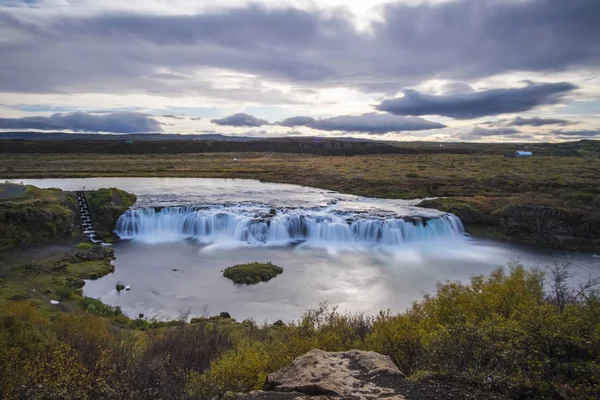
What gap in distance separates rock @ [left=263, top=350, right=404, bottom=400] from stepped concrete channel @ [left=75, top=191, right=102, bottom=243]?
3269 centimetres

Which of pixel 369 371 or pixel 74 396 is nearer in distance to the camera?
pixel 74 396

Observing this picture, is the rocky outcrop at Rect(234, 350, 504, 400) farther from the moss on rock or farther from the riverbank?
the riverbank

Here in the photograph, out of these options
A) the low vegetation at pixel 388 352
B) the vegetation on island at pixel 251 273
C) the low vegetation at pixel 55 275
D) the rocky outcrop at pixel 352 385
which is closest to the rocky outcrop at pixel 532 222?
the vegetation on island at pixel 251 273

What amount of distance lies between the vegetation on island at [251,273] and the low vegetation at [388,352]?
1273 centimetres

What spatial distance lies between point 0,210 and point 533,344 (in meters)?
37.5

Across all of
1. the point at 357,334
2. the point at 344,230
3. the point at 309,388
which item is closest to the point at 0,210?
the point at 344,230

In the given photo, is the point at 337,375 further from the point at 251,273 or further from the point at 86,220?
the point at 86,220

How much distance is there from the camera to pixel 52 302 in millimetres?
20203

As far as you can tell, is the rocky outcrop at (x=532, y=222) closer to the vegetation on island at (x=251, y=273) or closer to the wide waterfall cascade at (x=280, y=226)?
the wide waterfall cascade at (x=280, y=226)

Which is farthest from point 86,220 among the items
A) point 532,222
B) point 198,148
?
point 198,148

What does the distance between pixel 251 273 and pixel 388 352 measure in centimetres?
1709

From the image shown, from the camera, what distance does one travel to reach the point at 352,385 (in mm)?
7801

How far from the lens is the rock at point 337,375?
7461 mm

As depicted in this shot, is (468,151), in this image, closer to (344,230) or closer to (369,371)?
(344,230)
